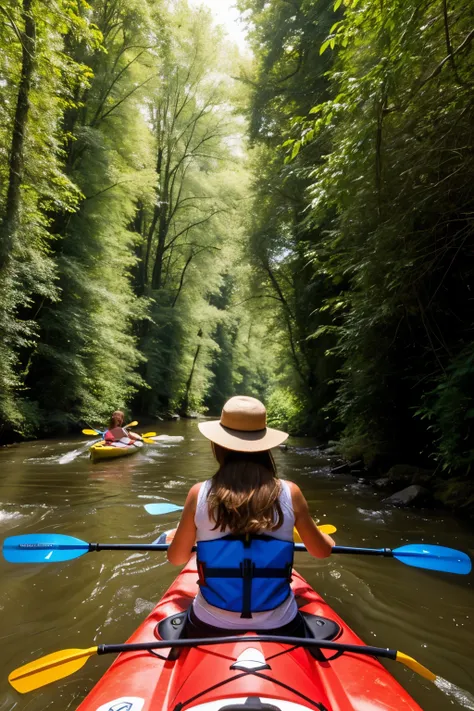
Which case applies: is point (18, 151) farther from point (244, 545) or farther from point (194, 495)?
point (244, 545)

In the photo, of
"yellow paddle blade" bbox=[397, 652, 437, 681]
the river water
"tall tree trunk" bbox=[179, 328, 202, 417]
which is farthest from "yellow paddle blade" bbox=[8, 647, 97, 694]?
"tall tree trunk" bbox=[179, 328, 202, 417]

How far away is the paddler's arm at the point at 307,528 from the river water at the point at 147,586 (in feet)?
3.04

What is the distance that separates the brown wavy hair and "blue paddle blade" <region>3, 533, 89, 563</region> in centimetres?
135

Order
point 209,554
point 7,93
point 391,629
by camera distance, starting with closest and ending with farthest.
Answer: point 209,554
point 391,629
point 7,93

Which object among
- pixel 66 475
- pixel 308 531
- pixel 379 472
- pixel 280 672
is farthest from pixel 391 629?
pixel 66 475

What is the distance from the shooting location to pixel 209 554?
156 cm

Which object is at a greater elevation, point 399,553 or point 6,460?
point 399,553

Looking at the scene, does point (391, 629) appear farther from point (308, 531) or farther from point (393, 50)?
Result: point (393, 50)

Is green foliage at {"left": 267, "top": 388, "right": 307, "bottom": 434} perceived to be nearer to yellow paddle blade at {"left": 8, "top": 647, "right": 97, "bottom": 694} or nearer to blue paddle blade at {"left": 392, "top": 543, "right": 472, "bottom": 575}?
blue paddle blade at {"left": 392, "top": 543, "right": 472, "bottom": 575}

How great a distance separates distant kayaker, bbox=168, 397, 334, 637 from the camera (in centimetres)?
153

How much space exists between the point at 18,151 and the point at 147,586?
809 centimetres

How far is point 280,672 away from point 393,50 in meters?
4.14

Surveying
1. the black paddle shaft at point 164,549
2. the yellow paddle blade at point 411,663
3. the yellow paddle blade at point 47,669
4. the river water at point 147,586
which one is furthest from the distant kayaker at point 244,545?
the river water at point 147,586

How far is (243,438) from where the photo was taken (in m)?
1.69
